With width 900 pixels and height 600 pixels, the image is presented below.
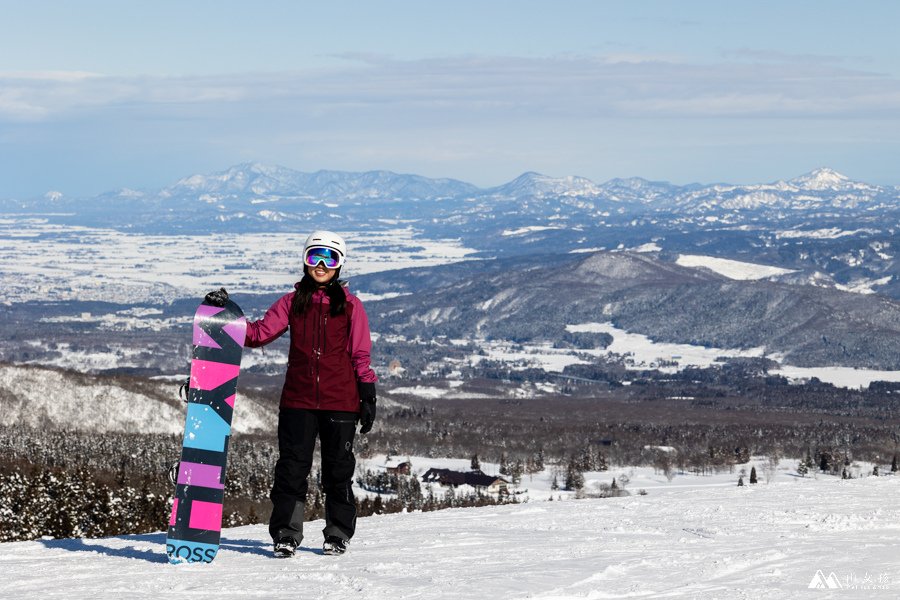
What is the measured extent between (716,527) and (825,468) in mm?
141781

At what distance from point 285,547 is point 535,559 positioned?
280 centimetres

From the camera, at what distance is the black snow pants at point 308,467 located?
13781 mm

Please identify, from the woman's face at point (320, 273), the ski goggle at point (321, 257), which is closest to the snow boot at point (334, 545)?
the woman's face at point (320, 273)

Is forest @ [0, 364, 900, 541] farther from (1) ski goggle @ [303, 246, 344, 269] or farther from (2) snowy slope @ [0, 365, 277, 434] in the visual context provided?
(1) ski goggle @ [303, 246, 344, 269]

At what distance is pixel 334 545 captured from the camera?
1398 centimetres

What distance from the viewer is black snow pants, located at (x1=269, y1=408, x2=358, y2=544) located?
13.8m

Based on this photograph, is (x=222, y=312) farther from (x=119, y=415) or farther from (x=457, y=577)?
(x=119, y=415)

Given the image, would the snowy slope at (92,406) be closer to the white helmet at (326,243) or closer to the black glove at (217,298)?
the black glove at (217,298)
